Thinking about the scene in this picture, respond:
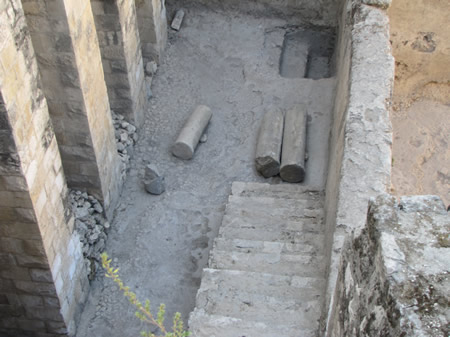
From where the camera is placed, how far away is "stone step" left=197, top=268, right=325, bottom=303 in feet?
15.8

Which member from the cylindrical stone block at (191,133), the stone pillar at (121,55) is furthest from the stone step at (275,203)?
the stone pillar at (121,55)

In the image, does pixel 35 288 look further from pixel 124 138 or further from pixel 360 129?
pixel 360 129

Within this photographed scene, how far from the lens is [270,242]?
224 inches

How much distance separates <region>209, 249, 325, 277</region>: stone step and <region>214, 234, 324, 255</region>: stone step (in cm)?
10

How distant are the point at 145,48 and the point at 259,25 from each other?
7.07 ft

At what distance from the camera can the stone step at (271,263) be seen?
5238 millimetres

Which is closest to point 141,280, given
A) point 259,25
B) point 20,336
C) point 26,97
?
point 20,336

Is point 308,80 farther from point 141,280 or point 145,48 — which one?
point 141,280

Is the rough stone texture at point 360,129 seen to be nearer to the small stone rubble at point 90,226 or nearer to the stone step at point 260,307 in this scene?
the stone step at point 260,307

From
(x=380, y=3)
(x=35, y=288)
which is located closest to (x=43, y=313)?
(x=35, y=288)

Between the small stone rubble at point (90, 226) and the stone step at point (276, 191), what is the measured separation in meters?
1.60

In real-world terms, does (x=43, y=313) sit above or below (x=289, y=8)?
below

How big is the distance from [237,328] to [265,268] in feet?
3.21

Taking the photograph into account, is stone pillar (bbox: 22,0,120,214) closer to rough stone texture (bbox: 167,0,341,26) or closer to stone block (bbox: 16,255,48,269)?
stone block (bbox: 16,255,48,269)
